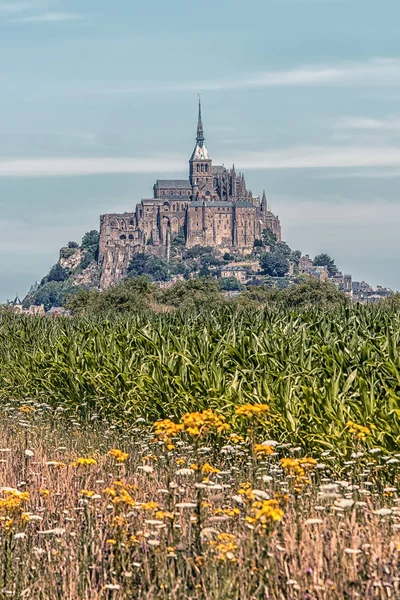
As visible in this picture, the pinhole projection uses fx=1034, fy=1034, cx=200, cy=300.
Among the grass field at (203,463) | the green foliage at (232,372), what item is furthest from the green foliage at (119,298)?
the grass field at (203,463)

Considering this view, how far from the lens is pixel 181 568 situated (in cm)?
557

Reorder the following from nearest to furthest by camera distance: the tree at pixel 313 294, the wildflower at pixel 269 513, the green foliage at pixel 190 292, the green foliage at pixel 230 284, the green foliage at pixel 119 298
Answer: the wildflower at pixel 269 513, the green foliage at pixel 119 298, the tree at pixel 313 294, the green foliage at pixel 190 292, the green foliage at pixel 230 284

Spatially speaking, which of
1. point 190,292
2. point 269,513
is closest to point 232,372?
point 269,513

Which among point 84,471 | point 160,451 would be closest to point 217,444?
point 160,451

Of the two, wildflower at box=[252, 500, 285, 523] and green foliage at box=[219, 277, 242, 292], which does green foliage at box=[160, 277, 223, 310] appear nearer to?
wildflower at box=[252, 500, 285, 523]

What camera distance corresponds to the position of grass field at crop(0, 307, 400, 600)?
5402 millimetres

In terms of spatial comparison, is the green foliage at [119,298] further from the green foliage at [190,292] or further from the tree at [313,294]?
the tree at [313,294]

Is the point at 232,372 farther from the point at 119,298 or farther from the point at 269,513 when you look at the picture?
the point at 119,298

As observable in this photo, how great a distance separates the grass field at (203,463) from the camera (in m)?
5.40

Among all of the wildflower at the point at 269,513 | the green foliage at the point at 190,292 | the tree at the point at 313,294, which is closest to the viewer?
the wildflower at the point at 269,513

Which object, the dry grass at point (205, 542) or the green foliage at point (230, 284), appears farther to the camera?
the green foliage at point (230, 284)

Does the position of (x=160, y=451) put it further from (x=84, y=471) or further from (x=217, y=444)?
(x=84, y=471)

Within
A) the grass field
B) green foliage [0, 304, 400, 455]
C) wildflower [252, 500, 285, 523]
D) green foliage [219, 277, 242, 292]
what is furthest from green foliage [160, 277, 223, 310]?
green foliage [219, 277, 242, 292]

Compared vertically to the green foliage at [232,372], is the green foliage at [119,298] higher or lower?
higher
